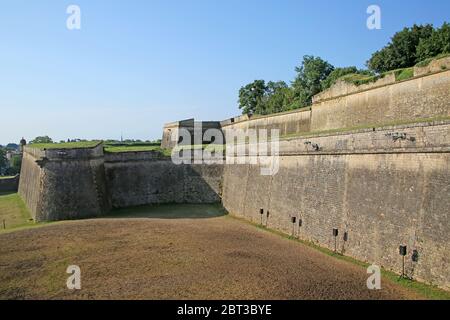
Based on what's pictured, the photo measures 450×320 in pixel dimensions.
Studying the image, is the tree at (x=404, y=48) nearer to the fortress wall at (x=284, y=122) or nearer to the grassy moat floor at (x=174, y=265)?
the fortress wall at (x=284, y=122)

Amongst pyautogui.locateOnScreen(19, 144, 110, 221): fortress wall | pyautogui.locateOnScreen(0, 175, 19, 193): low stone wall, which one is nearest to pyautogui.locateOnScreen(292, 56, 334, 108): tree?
pyautogui.locateOnScreen(19, 144, 110, 221): fortress wall

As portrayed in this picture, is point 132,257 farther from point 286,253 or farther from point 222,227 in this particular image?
point 222,227

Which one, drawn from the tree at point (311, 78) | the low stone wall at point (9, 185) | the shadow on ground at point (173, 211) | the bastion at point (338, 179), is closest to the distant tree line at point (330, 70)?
the tree at point (311, 78)

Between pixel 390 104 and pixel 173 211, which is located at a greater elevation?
pixel 390 104

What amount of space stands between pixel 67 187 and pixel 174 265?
11.6 metres

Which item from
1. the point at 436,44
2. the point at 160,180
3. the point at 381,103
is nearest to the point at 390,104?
the point at 381,103

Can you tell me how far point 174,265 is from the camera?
12227 millimetres

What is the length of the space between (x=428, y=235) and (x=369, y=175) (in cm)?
311

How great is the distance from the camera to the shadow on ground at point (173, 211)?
72.8 feet

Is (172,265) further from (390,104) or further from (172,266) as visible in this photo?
(390,104)

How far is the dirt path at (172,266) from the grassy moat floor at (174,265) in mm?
27

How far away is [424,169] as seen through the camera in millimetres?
10906

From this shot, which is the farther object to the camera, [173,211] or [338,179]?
[173,211]
